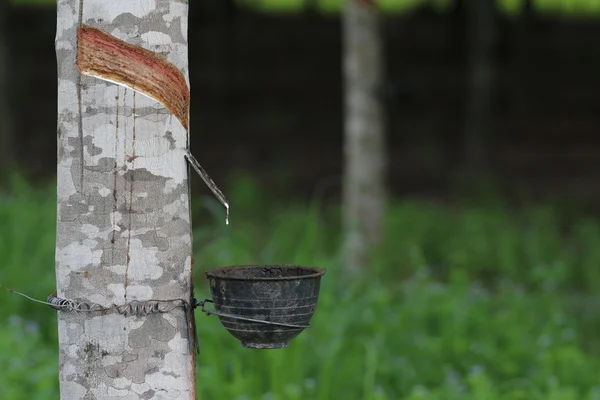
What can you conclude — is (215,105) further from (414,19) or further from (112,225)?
(112,225)

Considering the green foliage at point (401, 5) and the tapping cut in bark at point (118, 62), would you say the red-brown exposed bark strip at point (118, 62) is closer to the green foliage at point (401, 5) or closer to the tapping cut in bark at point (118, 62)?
the tapping cut in bark at point (118, 62)

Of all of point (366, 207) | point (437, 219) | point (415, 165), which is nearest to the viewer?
point (366, 207)

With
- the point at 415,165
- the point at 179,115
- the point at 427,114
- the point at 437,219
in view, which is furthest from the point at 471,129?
the point at 179,115

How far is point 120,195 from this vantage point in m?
2.00

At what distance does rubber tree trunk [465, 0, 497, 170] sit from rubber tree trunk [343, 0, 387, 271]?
372cm

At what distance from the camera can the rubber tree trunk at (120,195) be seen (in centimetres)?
200

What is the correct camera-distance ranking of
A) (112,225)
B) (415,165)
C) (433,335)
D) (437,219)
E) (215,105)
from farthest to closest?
1. (215,105)
2. (415,165)
3. (437,219)
4. (433,335)
5. (112,225)

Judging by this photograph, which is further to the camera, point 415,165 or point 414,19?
point 414,19

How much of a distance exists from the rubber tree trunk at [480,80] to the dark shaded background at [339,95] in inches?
6.5

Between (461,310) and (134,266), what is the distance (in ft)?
10.5

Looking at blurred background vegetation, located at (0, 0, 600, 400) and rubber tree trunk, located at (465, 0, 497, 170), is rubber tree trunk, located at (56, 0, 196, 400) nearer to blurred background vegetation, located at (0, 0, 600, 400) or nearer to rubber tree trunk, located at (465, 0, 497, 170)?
blurred background vegetation, located at (0, 0, 600, 400)

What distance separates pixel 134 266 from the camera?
2018 millimetres

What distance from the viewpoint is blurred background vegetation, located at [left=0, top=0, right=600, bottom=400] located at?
14.0 ft

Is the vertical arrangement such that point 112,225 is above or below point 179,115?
below
